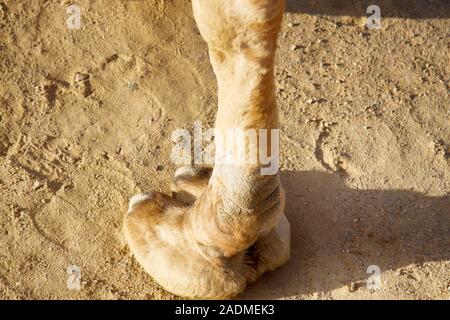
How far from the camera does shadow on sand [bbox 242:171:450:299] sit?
4160mm

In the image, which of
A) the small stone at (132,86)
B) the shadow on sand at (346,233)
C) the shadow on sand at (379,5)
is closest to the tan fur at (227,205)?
the shadow on sand at (346,233)

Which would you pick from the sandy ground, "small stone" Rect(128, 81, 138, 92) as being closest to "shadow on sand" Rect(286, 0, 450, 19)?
the sandy ground

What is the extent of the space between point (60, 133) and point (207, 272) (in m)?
1.65

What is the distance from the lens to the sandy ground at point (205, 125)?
4.24 meters

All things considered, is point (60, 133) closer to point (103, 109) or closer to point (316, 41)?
point (103, 109)

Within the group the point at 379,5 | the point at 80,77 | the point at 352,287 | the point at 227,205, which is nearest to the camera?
the point at 227,205

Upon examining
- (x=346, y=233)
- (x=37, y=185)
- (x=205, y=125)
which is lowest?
(x=346, y=233)

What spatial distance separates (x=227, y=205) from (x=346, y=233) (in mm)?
1123

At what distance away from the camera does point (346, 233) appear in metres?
4.39

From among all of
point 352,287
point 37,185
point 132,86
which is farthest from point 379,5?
point 37,185

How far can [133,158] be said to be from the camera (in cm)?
479

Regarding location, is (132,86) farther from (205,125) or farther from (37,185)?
(37,185)

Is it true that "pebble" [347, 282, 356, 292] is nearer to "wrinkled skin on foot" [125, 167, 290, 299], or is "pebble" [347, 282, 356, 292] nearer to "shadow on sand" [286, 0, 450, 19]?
"wrinkled skin on foot" [125, 167, 290, 299]

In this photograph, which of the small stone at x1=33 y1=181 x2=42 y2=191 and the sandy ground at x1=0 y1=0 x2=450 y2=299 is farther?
the small stone at x1=33 y1=181 x2=42 y2=191
